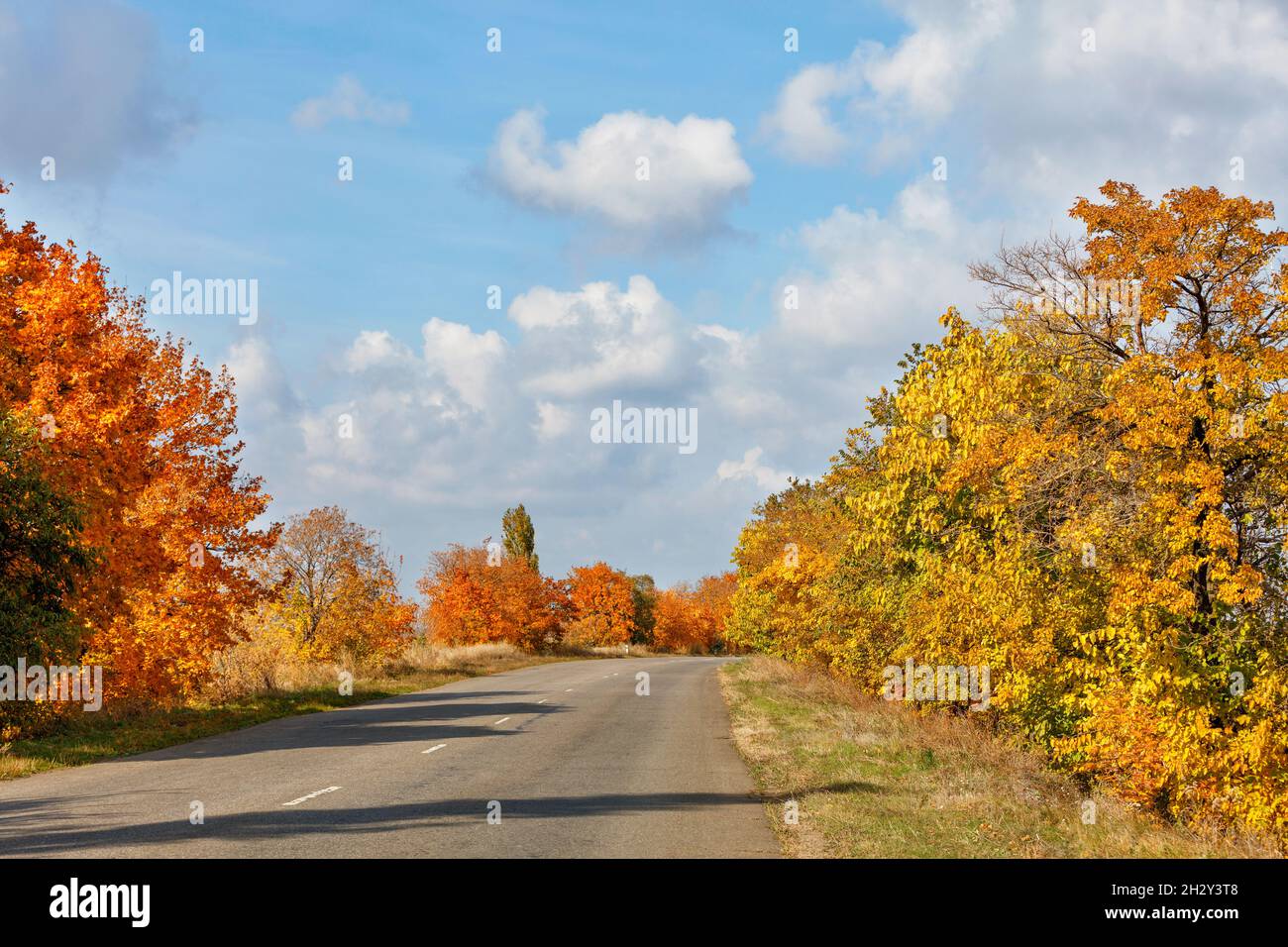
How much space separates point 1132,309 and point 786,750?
975cm

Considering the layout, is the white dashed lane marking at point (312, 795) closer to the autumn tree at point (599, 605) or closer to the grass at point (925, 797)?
the grass at point (925, 797)

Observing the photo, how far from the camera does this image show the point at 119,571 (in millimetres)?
22500

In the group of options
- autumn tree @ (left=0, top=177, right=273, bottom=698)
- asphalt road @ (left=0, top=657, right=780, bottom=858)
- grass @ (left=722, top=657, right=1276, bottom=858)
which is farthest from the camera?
autumn tree @ (left=0, top=177, right=273, bottom=698)

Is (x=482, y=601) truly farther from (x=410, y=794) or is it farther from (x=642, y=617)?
(x=410, y=794)

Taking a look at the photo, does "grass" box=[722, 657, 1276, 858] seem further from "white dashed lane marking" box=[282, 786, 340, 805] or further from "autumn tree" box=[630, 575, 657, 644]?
"autumn tree" box=[630, 575, 657, 644]

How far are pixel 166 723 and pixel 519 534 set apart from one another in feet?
219

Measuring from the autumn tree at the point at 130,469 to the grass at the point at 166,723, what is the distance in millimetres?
1247

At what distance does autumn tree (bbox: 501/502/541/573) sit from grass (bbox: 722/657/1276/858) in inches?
2566

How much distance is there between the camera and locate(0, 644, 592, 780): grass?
17.4 meters

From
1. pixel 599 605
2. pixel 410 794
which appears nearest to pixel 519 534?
pixel 599 605

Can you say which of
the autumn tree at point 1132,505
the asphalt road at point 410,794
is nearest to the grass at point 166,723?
the asphalt road at point 410,794

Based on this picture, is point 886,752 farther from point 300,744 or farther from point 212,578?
point 212,578

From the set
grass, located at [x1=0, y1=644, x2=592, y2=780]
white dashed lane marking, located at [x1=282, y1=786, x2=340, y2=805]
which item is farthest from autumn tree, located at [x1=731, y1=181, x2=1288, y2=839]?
grass, located at [x1=0, y1=644, x2=592, y2=780]

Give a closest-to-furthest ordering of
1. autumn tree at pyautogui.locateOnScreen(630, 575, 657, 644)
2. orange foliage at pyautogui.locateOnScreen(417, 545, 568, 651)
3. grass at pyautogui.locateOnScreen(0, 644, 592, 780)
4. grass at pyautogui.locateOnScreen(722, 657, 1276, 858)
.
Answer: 1. grass at pyautogui.locateOnScreen(722, 657, 1276, 858)
2. grass at pyautogui.locateOnScreen(0, 644, 592, 780)
3. orange foliage at pyautogui.locateOnScreen(417, 545, 568, 651)
4. autumn tree at pyautogui.locateOnScreen(630, 575, 657, 644)
